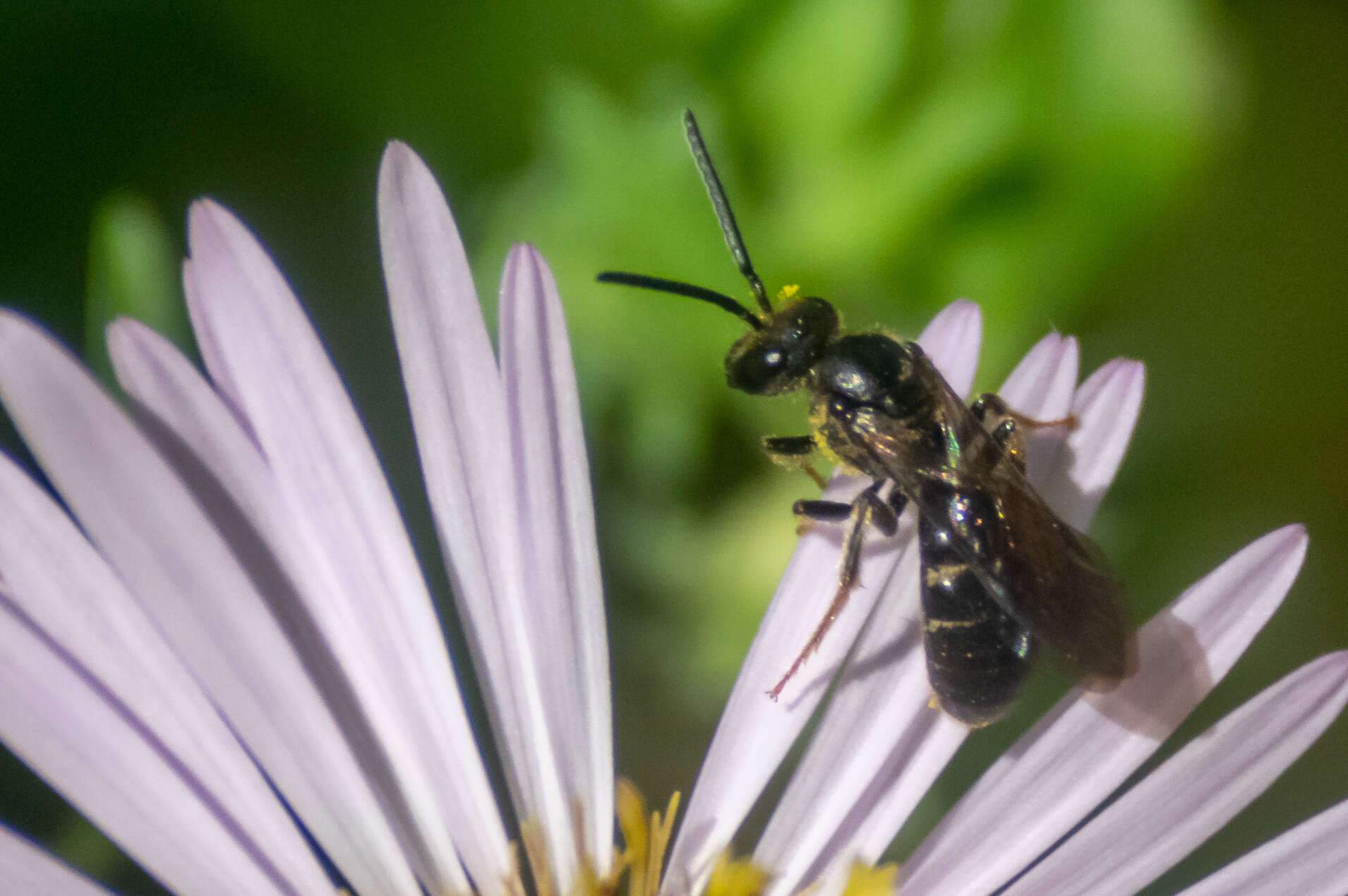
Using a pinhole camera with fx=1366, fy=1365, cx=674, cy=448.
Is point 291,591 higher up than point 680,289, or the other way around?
point 680,289

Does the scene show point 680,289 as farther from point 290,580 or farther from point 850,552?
point 290,580

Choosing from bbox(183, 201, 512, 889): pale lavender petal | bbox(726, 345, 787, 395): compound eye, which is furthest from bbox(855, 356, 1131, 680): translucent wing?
bbox(183, 201, 512, 889): pale lavender petal

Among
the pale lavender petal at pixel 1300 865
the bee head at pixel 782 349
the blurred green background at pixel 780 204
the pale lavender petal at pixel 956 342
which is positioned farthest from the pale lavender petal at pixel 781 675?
the pale lavender petal at pixel 1300 865

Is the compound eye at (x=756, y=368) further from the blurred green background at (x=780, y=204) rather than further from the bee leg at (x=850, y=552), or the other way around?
the blurred green background at (x=780, y=204)

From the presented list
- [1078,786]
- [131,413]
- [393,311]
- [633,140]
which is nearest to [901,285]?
[633,140]

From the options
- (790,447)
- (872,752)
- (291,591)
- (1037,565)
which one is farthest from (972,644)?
(291,591)

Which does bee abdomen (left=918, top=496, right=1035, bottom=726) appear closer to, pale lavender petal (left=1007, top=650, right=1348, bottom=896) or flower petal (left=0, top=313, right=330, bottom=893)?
pale lavender petal (left=1007, top=650, right=1348, bottom=896)
